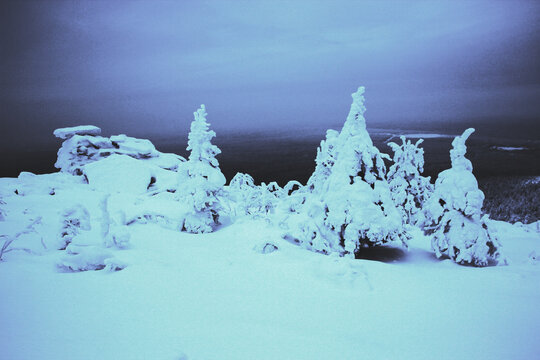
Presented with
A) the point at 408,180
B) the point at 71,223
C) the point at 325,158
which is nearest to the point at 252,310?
the point at 71,223

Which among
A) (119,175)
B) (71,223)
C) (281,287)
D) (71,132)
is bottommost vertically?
(281,287)

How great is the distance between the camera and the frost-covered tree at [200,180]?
693 inches

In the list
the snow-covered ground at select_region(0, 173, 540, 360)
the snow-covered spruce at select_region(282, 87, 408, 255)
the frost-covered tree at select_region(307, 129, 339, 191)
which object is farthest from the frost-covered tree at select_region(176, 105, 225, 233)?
the snow-covered ground at select_region(0, 173, 540, 360)

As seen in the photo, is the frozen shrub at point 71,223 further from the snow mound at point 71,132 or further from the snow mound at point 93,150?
the snow mound at point 71,132

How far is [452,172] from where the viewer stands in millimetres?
13312

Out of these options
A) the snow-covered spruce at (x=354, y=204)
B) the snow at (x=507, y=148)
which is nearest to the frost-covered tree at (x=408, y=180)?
the snow-covered spruce at (x=354, y=204)

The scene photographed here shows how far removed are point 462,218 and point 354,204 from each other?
501 centimetres

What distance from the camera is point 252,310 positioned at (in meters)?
6.14

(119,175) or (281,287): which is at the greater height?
(119,175)

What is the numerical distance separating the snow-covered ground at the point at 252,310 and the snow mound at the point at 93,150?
2851cm

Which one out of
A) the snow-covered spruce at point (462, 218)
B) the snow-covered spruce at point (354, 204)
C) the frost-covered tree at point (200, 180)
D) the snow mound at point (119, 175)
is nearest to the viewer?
the snow-covered spruce at point (462, 218)

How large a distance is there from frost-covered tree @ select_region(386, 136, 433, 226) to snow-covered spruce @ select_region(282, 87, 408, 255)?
10.1 meters

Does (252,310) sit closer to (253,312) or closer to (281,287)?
(253,312)

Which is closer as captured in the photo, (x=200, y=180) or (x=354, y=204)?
(x=354, y=204)
